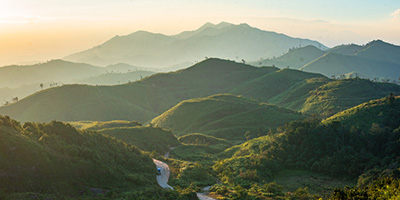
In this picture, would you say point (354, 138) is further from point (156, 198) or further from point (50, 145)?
point (50, 145)

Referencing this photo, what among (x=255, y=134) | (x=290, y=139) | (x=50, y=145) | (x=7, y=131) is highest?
(x=7, y=131)

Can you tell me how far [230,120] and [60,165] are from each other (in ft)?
440

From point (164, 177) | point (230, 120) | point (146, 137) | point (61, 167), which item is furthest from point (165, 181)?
point (230, 120)

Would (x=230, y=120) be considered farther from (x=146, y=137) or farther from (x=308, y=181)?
(x=308, y=181)

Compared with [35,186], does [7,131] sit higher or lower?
higher

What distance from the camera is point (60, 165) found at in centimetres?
5338

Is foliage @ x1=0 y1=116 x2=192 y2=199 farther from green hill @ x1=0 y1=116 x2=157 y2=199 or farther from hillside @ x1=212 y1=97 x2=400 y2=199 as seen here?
hillside @ x1=212 y1=97 x2=400 y2=199

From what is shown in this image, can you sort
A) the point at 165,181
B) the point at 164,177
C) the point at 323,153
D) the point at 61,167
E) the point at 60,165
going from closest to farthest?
the point at 61,167 < the point at 60,165 < the point at 165,181 < the point at 164,177 < the point at 323,153

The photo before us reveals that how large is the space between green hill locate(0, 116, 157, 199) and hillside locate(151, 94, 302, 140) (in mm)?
95022

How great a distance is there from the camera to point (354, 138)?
287 feet

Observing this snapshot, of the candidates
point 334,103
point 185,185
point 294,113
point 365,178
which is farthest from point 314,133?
point 334,103

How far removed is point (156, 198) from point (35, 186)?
18121 mm

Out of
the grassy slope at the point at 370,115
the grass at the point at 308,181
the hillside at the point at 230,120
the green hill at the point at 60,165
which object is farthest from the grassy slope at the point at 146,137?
the grassy slope at the point at 370,115

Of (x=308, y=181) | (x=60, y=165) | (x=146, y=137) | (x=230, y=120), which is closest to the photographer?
(x=60, y=165)
